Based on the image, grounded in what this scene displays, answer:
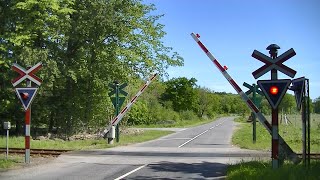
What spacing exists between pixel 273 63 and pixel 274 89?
709 mm

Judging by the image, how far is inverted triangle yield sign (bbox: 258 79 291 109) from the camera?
375 inches

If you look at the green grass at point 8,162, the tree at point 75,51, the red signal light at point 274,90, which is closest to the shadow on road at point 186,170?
the red signal light at point 274,90

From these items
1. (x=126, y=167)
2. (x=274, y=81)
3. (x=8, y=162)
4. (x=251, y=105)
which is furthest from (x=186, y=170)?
(x=8, y=162)

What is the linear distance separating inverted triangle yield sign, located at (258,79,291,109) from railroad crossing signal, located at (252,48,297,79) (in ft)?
1.17

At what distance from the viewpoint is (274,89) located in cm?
959

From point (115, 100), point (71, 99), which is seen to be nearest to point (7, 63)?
point (71, 99)

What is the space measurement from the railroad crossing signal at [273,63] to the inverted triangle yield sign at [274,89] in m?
0.36

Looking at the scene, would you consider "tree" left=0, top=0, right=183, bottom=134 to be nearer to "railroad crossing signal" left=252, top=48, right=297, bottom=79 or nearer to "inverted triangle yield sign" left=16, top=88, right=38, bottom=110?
"inverted triangle yield sign" left=16, top=88, right=38, bottom=110

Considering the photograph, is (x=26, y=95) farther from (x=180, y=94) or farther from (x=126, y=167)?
(x=180, y=94)

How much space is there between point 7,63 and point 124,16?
28.6 ft

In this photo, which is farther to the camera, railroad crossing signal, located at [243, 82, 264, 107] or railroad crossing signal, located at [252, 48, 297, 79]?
railroad crossing signal, located at [243, 82, 264, 107]

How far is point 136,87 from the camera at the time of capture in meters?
31.9

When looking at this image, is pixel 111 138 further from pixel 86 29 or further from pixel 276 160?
pixel 276 160

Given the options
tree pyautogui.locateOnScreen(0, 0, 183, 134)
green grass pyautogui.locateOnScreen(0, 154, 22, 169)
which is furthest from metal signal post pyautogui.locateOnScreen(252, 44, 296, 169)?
tree pyautogui.locateOnScreen(0, 0, 183, 134)
